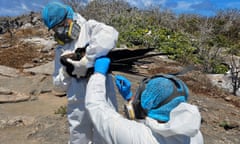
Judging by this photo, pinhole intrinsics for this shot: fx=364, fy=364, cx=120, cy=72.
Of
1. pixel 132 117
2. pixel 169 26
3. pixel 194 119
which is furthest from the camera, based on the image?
pixel 169 26

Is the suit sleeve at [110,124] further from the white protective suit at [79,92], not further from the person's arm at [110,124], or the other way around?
the white protective suit at [79,92]

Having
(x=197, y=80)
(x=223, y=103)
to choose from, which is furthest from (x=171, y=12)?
(x=223, y=103)

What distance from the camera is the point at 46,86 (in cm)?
718

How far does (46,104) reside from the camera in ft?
20.6

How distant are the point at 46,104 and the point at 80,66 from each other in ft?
13.0

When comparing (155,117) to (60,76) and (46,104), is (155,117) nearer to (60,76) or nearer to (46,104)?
(60,76)

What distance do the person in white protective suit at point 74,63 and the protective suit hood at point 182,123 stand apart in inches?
43.7

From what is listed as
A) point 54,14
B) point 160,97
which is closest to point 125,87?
point 160,97

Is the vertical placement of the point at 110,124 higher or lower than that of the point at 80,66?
lower

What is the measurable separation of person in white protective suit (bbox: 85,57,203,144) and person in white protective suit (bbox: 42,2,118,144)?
0.84m

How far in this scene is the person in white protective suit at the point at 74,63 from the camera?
2.61 metres

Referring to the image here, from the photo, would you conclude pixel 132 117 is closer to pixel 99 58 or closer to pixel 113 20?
pixel 99 58

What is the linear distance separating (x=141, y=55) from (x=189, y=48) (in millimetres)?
8638

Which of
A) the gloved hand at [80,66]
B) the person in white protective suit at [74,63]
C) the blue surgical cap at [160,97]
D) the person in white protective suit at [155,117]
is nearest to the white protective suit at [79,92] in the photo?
the person in white protective suit at [74,63]
